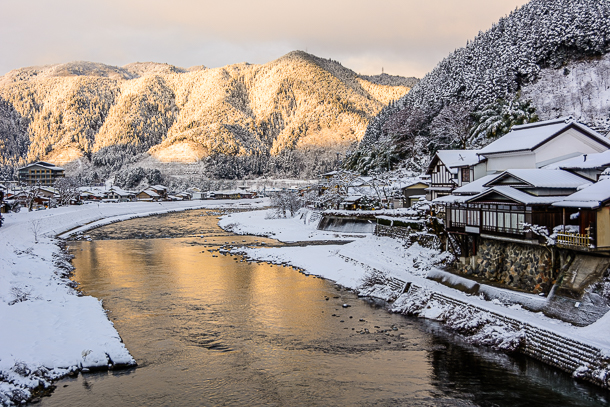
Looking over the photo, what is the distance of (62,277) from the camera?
89.6ft

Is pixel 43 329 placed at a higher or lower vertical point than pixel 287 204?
lower

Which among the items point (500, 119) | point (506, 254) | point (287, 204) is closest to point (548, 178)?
point (506, 254)

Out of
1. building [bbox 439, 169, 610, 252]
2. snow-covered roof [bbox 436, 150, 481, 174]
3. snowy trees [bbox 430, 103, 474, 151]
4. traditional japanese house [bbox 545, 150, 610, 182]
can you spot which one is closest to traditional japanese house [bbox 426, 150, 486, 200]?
snow-covered roof [bbox 436, 150, 481, 174]

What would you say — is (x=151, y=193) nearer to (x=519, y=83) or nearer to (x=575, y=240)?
(x=519, y=83)

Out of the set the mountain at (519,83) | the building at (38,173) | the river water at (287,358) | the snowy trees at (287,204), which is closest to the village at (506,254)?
the river water at (287,358)

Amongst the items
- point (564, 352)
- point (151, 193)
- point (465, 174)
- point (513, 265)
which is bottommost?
point (564, 352)

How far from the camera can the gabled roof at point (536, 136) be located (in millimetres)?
22875

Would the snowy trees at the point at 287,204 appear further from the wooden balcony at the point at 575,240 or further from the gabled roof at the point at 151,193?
the gabled roof at the point at 151,193

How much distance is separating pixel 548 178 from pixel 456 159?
712 inches

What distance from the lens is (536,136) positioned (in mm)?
23781

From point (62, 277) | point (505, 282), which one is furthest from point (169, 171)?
point (505, 282)

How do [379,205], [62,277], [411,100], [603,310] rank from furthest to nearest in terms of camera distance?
[411,100] → [379,205] → [62,277] → [603,310]

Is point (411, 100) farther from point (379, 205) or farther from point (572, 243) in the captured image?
point (572, 243)

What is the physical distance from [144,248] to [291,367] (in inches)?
1221
